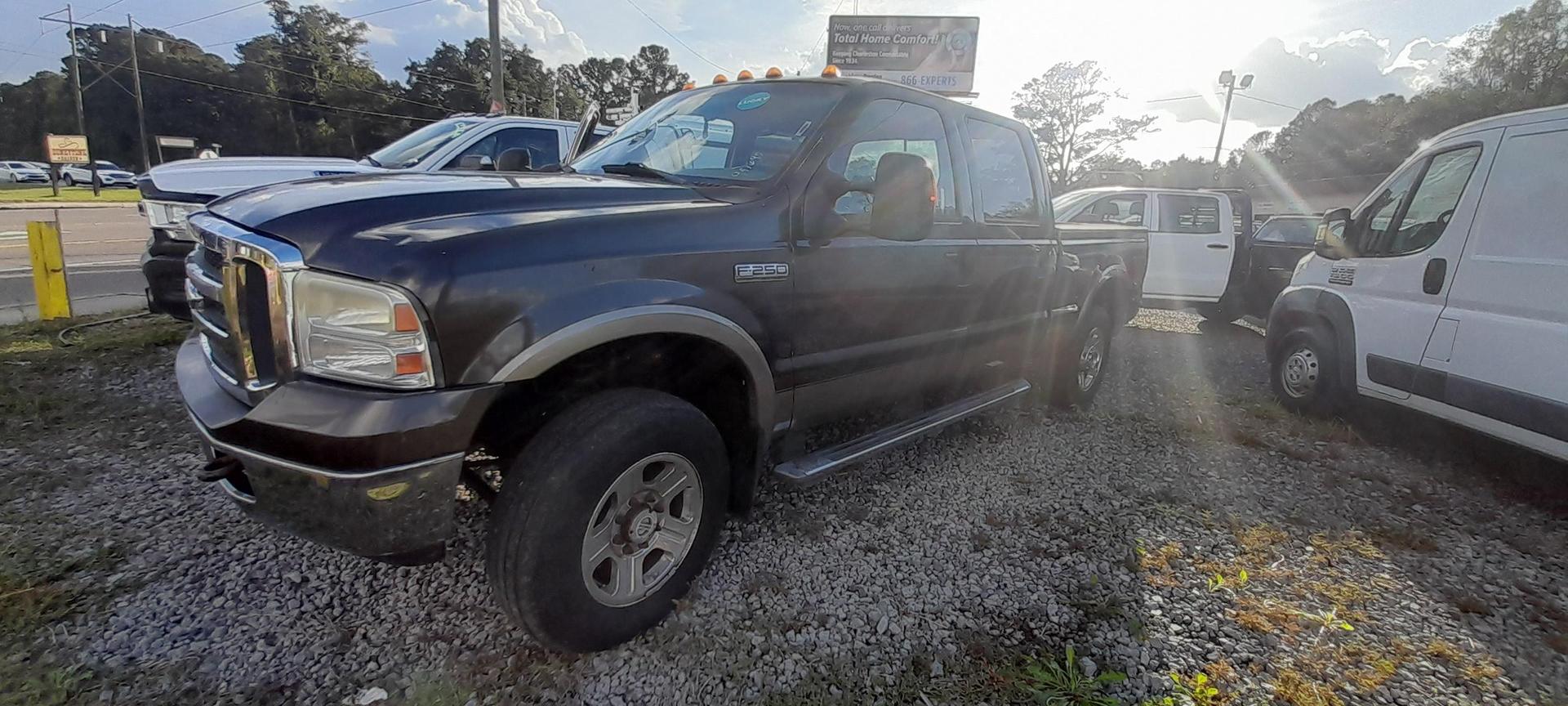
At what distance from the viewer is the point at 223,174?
189 inches

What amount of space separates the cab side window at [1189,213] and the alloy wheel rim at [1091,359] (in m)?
4.72

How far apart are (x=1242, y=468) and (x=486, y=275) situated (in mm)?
4262

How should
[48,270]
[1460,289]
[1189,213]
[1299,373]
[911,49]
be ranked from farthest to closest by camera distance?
[911,49]
[1189,213]
[48,270]
[1299,373]
[1460,289]

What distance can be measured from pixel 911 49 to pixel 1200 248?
62.2ft

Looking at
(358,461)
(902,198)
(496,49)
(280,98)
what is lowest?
(358,461)

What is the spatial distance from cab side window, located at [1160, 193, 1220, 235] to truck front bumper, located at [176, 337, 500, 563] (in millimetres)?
9162

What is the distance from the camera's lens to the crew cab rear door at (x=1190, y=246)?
865 cm

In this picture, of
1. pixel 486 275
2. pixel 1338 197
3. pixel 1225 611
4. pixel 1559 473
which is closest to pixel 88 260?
pixel 486 275

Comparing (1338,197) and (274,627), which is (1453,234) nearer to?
(274,627)

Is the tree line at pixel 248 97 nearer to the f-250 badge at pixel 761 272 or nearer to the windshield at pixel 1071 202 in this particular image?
the windshield at pixel 1071 202

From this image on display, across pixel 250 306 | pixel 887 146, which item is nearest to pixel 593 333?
pixel 250 306

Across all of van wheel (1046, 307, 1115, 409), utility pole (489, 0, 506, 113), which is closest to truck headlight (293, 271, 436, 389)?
van wheel (1046, 307, 1115, 409)

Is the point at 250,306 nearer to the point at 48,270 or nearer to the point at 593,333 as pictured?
the point at 593,333

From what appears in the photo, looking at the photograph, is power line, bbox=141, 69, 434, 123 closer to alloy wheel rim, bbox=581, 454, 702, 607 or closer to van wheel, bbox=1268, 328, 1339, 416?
van wheel, bbox=1268, 328, 1339, 416
